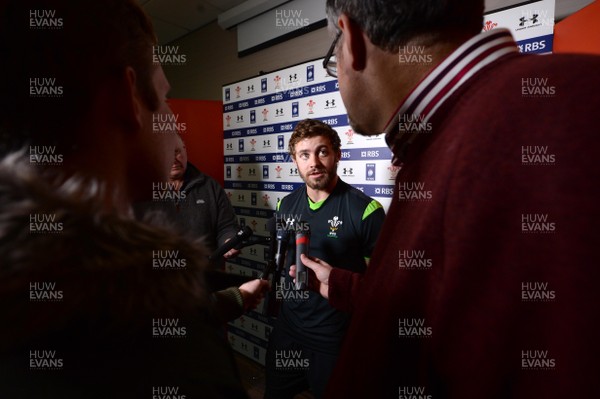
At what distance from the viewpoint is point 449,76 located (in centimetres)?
48

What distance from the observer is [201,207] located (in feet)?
7.38

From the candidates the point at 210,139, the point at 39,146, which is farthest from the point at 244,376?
the point at 39,146

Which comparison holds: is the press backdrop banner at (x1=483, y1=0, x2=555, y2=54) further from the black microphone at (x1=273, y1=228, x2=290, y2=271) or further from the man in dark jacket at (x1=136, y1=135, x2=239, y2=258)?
the man in dark jacket at (x1=136, y1=135, x2=239, y2=258)

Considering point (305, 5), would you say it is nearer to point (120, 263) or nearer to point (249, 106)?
point (249, 106)

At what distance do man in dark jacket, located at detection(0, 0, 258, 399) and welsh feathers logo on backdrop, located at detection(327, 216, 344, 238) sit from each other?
1.32 meters

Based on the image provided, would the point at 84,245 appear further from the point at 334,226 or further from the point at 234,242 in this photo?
the point at 334,226

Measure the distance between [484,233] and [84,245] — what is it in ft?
1.39

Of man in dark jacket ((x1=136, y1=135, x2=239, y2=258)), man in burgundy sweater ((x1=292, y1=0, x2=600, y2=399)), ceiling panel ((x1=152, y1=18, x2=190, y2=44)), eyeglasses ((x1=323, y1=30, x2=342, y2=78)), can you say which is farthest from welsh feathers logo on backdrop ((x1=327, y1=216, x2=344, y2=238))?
ceiling panel ((x1=152, y1=18, x2=190, y2=44))

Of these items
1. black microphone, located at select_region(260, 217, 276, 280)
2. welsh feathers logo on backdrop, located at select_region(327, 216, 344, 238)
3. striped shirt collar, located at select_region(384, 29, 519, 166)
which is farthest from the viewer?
welsh feathers logo on backdrop, located at select_region(327, 216, 344, 238)

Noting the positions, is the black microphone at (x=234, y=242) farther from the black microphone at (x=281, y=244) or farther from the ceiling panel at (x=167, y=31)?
the ceiling panel at (x=167, y=31)

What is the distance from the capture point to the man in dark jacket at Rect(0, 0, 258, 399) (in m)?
0.29

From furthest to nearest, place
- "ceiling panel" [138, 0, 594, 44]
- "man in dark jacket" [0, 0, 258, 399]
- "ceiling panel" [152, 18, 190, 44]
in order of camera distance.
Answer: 1. "ceiling panel" [152, 18, 190, 44]
2. "ceiling panel" [138, 0, 594, 44]
3. "man in dark jacket" [0, 0, 258, 399]

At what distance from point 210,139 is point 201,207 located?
1124mm

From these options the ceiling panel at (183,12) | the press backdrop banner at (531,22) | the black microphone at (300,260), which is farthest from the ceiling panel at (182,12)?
the black microphone at (300,260)
